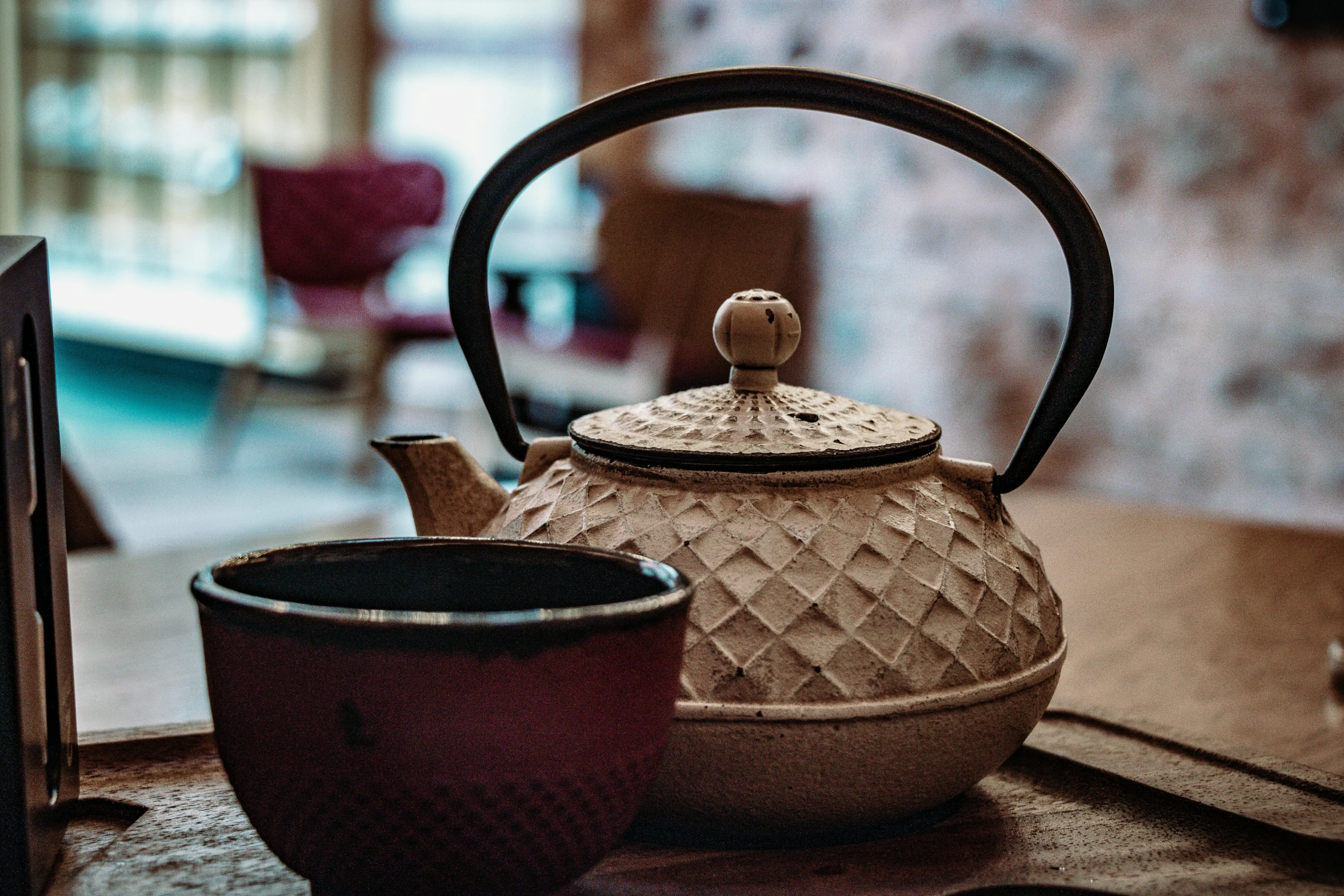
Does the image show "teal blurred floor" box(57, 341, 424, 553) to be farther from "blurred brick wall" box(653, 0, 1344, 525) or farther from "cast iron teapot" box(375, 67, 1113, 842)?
"cast iron teapot" box(375, 67, 1113, 842)

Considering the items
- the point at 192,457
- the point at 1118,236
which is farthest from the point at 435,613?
the point at 192,457

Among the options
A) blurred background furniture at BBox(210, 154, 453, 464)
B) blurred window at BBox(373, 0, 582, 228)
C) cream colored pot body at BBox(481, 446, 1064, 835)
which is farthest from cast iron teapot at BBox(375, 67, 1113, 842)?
blurred window at BBox(373, 0, 582, 228)

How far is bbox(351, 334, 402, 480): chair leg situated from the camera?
11.7 feet

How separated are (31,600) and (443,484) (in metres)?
0.15

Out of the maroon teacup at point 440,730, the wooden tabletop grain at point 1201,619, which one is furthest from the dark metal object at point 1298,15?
the maroon teacup at point 440,730

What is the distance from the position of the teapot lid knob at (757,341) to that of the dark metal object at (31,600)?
0.64 ft

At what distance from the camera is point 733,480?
0.39m

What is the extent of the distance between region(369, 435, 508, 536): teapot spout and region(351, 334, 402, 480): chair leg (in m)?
3.07

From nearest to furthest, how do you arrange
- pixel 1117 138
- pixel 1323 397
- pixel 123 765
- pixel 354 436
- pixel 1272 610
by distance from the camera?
1. pixel 123 765
2. pixel 1272 610
3. pixel 1323 397
4. pixel 1117 138
5. pixel 354 436

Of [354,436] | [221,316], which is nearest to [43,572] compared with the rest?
[354,436]

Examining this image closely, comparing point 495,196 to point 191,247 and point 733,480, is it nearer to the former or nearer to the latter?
point 733,480

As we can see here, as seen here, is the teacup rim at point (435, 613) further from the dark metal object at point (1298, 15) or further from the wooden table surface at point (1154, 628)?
the dark metal object at point (1298, 15)

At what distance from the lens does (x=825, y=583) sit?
369 millimetres

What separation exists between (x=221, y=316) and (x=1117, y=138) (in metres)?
3.60
